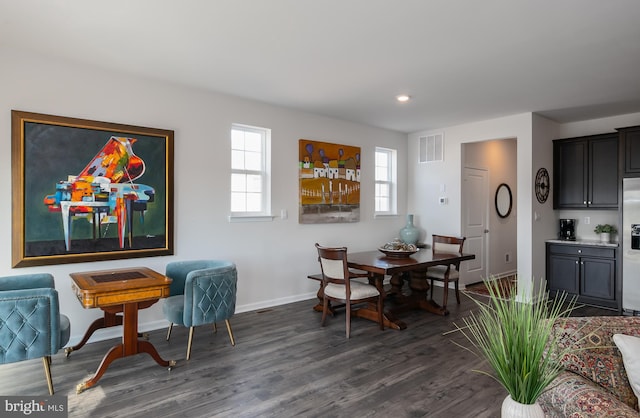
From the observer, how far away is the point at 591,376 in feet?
5.14

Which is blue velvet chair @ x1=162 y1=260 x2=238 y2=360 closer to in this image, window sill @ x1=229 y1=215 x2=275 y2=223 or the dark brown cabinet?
window sill @ x1=229 y1=215 x2=275 y2=223

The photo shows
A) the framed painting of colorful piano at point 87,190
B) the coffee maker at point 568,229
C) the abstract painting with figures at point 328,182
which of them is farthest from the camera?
the coffee maker at point 568,229

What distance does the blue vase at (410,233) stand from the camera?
20.3ft

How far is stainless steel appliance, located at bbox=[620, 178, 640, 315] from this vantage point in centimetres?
445

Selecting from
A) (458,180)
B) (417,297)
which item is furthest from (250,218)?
(458,180)

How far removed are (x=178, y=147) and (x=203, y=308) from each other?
73.4 inches

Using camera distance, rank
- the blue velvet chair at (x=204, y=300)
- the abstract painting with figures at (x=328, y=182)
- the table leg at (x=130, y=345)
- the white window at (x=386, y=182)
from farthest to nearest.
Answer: the white window at (x=386, y=182) < the abstract painting with figures at (x=328, y=182) < the blue velvet chair at (x=204, y=300) < the table leg at (x=130, y=345)

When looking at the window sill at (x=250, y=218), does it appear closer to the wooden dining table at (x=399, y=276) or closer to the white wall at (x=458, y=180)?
the wooden dining table at (x=399, y=276)

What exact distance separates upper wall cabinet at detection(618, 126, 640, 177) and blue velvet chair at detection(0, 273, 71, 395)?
237 inches

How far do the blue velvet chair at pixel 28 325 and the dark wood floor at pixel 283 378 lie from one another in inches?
16.1

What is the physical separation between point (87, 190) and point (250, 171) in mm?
1808

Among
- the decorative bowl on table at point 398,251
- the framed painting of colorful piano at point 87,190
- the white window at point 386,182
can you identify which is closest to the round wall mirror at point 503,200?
the white window at point 386,182

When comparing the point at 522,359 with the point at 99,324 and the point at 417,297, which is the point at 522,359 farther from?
the point at 417,297

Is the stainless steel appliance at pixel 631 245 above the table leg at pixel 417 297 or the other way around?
above
